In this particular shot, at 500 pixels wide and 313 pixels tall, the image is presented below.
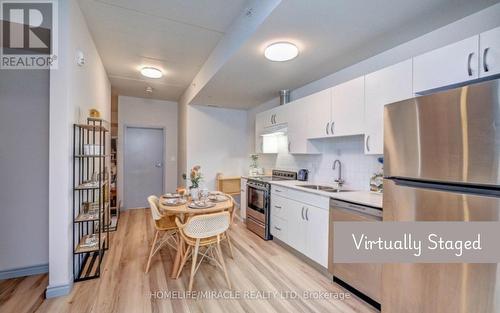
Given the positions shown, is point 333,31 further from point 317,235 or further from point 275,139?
point 275,139

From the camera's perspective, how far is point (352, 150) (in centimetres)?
277

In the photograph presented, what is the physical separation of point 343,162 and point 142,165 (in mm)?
4848

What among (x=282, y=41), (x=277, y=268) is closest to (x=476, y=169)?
(x=282, y=41)

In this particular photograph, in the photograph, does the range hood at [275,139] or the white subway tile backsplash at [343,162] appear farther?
the range hood at [275,139]

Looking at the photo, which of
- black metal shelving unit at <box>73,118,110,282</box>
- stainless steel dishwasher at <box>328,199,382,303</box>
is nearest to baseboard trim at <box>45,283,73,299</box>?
black metal shelving unit at <box>73,118,110,282</box>

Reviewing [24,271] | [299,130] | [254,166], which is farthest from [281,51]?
[24,271]

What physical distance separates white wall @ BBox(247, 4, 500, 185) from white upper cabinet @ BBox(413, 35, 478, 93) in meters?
0.42

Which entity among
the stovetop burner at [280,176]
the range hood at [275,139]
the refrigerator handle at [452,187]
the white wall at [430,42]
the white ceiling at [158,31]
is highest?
the white ceiling at [158,31]

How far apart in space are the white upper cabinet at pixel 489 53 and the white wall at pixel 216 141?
429 centimetres

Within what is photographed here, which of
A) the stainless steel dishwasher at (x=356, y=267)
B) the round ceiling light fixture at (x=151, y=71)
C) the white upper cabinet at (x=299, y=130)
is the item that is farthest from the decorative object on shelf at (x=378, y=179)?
the round ceiling light fixture at (x=151, y=71)

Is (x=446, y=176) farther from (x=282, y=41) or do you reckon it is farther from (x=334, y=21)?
(x=282, y=41)

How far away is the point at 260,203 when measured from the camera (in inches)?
140

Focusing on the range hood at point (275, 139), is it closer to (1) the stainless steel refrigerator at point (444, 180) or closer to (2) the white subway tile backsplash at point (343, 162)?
(2) the white subway tile backsplash at point (343, 162)

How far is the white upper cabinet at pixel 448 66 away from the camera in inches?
60.0
